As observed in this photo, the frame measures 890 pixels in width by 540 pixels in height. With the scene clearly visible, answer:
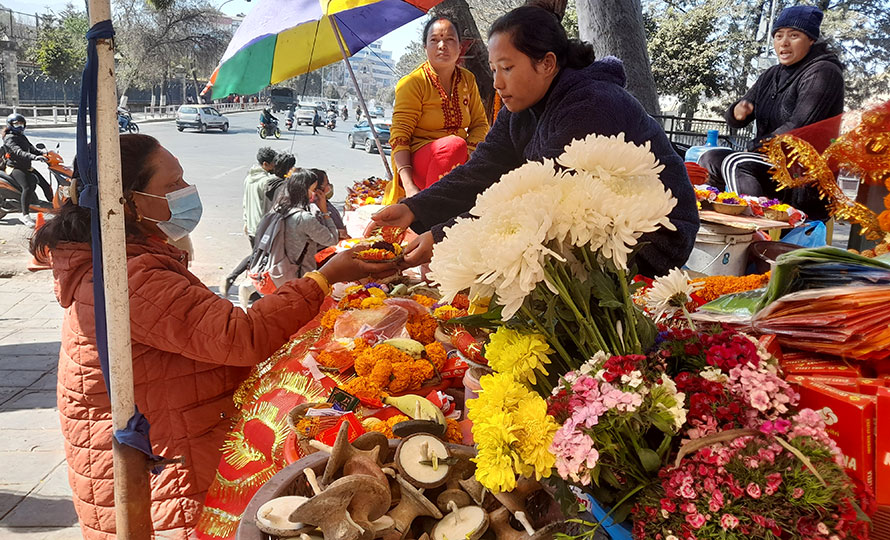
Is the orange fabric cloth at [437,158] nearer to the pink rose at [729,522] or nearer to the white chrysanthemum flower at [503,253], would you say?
the white chrysanthemum flower at [503,253]

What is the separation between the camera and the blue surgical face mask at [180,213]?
2.03 metres

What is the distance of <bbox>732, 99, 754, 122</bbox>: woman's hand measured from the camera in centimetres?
411

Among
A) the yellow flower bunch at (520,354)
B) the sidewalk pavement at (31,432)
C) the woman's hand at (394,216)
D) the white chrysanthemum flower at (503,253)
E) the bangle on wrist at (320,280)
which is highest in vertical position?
the white chrysanthemum flower at (503,253)

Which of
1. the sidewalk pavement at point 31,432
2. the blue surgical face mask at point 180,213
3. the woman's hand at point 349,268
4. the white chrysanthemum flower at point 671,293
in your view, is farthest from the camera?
the sidewalk pavement at point 31,432

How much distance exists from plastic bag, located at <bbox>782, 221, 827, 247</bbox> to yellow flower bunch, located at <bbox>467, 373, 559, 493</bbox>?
3.50m

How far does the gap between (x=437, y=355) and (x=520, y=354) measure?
0.91 meters

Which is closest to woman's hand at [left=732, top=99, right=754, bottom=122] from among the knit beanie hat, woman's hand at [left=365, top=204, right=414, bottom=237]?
the knit beanie hat

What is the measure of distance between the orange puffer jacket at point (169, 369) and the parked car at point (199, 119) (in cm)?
2816

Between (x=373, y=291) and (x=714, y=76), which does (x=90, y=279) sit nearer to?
(x=373, y=291)

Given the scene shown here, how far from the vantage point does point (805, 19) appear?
358 cm

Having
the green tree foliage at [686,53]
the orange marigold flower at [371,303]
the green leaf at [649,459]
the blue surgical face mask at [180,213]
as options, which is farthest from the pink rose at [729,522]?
the green tree foliage at [686,53]

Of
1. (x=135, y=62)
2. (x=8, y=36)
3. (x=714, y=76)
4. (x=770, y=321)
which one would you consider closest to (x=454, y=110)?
(x=770, y=321)

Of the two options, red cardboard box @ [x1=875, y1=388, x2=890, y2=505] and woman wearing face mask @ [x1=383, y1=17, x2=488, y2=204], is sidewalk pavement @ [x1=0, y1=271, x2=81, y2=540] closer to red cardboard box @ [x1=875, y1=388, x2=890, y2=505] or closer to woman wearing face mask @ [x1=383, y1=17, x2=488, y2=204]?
woman wearing face mask @ [x1=383, y1=17, x2=488, y2=204]

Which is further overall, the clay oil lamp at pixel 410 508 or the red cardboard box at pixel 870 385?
the clay oil lamp at pixel 410 508
